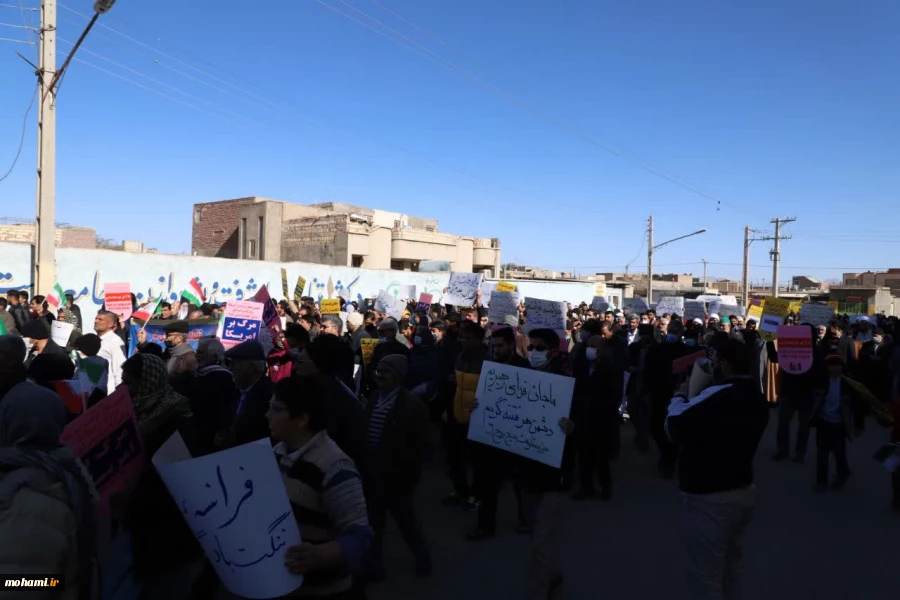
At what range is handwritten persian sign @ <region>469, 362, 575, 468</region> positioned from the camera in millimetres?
4188

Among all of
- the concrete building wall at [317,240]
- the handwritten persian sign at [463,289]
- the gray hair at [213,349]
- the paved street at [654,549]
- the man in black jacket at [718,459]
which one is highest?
the concrete building wall at [317,240]

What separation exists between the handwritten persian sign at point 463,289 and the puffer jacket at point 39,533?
14.4m

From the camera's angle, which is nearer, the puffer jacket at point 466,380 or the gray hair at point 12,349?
the gray hair at point 12,349

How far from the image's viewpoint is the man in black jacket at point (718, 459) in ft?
11.3

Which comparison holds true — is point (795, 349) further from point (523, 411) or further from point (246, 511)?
point (246, 511)

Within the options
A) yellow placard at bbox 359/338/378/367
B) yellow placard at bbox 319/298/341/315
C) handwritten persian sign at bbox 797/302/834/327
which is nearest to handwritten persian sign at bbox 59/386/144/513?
yellow placard at bbox 359/338/378/367

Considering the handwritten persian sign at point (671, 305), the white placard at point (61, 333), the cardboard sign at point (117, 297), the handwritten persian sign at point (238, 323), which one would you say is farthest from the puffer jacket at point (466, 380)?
the handwritten persian sign at point (671, 305)

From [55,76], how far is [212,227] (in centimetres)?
3019

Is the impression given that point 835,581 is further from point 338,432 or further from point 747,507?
point 338,432

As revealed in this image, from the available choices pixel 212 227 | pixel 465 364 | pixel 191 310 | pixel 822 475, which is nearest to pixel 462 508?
pixel 465 364

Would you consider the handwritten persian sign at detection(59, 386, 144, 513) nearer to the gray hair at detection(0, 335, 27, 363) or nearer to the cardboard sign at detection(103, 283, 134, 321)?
the gray hair at detection(0, 335, 27, 363)

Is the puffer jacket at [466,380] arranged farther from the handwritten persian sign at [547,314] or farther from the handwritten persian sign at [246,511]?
the handwritten persian sign at [547,314]

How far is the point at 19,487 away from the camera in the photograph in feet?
6.51

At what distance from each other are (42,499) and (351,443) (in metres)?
1.70
